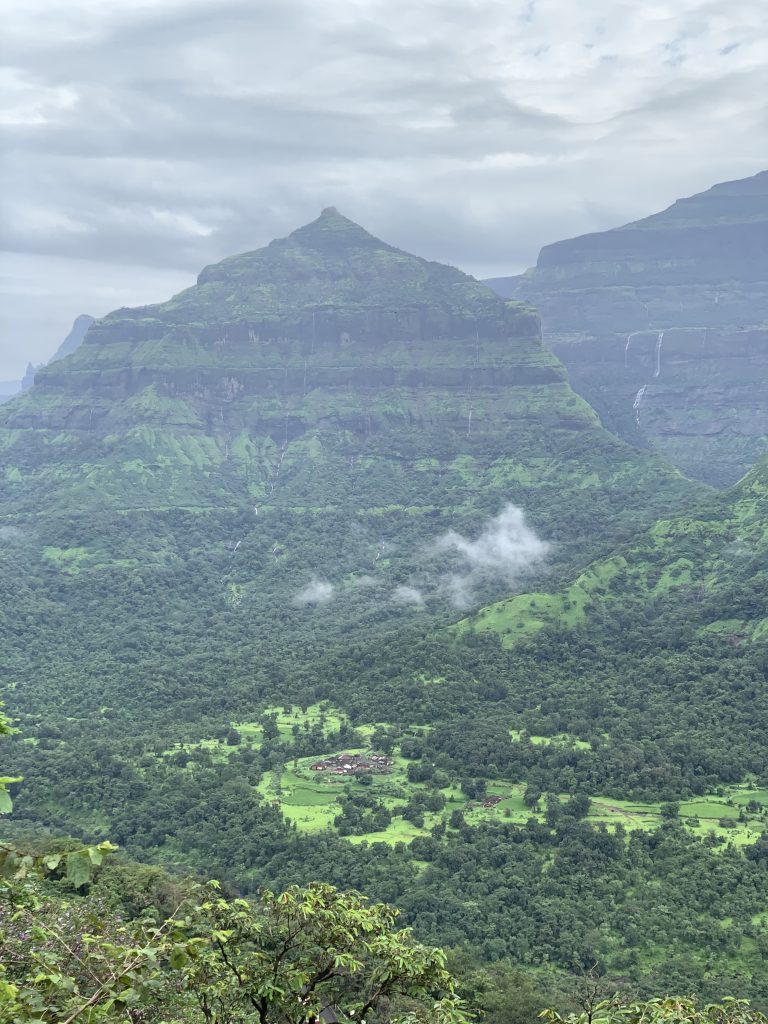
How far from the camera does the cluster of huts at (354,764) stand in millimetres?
108750

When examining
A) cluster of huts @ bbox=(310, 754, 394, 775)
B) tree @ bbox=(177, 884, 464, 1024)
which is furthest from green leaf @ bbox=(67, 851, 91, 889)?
cluster of huts @ bbox=(310, 754, 394, 775)

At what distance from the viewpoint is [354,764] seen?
11081cm

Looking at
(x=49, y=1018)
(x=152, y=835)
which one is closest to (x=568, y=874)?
(x=152, y=835)

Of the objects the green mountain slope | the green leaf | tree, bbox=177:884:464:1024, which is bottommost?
the green mountain slope

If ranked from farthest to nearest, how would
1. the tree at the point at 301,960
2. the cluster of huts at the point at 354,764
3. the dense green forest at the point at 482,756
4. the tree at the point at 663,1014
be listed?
the cluster of huts at the point at 354,764
the dense green forest at the point at 482,756
the tree at the point at 301,960
the tree at the point at 663,1014

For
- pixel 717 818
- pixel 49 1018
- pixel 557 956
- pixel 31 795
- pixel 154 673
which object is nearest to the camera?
pixel 49 1018

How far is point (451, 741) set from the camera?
11319 cm

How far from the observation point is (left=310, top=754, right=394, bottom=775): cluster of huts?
109 meters

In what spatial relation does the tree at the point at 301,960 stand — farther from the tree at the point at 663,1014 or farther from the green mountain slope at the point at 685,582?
the green mountain slope at the point at 685,582

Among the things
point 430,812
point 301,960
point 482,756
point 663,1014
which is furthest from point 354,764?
point 663,1014

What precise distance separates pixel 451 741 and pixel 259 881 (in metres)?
37.6

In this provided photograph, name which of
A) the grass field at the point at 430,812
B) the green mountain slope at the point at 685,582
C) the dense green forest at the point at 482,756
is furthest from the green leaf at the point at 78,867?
the green mountain slope at the point at 685,582

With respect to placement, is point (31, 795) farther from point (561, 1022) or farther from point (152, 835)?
point (561, 1022)

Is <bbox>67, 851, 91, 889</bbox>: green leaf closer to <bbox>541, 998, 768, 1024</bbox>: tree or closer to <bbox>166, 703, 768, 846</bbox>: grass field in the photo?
<bbox>541, 998, 768, 1024</bbox>: tree
